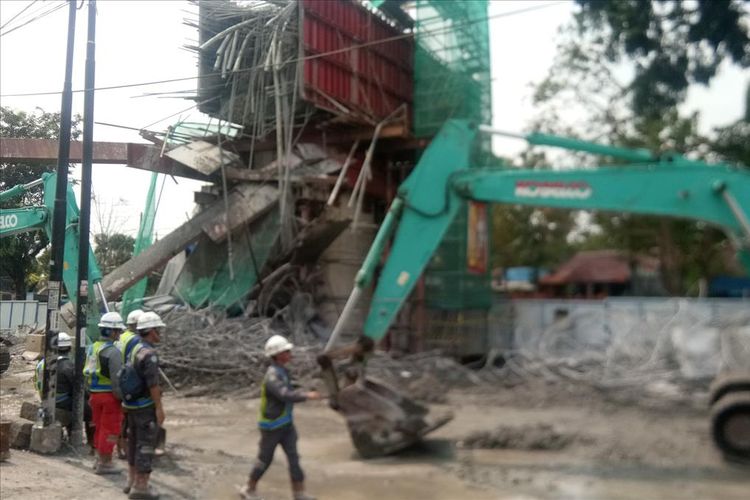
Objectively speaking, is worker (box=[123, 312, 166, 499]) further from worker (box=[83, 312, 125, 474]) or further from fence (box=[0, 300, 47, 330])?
fence (box=[0, 300, 47, 330])

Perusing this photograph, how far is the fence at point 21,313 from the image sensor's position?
6.39 m

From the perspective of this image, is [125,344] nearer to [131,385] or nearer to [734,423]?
[131,385]

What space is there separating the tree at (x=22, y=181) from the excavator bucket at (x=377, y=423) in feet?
11.5

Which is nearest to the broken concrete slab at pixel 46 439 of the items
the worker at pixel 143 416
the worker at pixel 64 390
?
the worker at pixel 64 390

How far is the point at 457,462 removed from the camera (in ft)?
21.6

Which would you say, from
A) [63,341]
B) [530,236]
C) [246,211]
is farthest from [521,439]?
[530,236]

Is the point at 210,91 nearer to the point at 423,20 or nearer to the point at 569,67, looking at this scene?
the point at 423,20

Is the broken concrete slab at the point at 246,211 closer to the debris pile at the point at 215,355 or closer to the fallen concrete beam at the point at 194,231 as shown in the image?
the fallen concrete beam at the point at 194,231

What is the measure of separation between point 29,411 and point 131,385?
2.56m

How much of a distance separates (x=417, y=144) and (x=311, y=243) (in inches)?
134

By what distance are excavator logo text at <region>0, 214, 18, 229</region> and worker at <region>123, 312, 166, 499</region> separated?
2.51m

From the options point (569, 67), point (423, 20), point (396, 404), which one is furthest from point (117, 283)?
point (569, 67)

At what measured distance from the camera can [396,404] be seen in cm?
695

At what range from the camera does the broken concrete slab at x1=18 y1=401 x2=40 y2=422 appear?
692 cm
